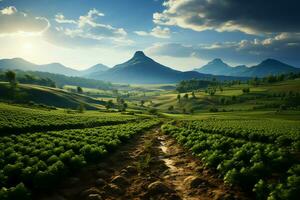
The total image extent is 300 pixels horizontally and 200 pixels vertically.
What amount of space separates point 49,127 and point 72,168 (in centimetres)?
3566

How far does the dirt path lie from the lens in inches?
690

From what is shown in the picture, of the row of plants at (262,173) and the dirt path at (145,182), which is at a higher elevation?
the row of plants at (262,173)

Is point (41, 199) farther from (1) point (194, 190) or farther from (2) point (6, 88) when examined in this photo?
(2) point (6, 88)

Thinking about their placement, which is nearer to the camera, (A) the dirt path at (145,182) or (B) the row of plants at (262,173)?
(B) the row of plants at (262,173)

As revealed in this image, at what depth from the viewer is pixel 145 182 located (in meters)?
20.5

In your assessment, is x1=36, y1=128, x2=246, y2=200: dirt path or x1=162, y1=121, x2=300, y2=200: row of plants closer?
x1=162, y1=121, x2=300, y2=200: row of plants

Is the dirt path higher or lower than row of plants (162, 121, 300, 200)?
lower

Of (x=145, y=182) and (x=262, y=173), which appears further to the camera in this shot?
(x=145, y=182)

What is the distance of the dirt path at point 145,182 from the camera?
17.5m

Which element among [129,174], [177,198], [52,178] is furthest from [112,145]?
[177,198]

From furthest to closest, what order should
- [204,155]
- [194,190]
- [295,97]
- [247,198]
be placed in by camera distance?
[295,97]
[204,155]
[194,190]
[247,198]

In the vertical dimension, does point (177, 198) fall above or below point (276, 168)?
below

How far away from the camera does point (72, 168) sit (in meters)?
21.8

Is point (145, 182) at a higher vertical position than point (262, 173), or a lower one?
lower
